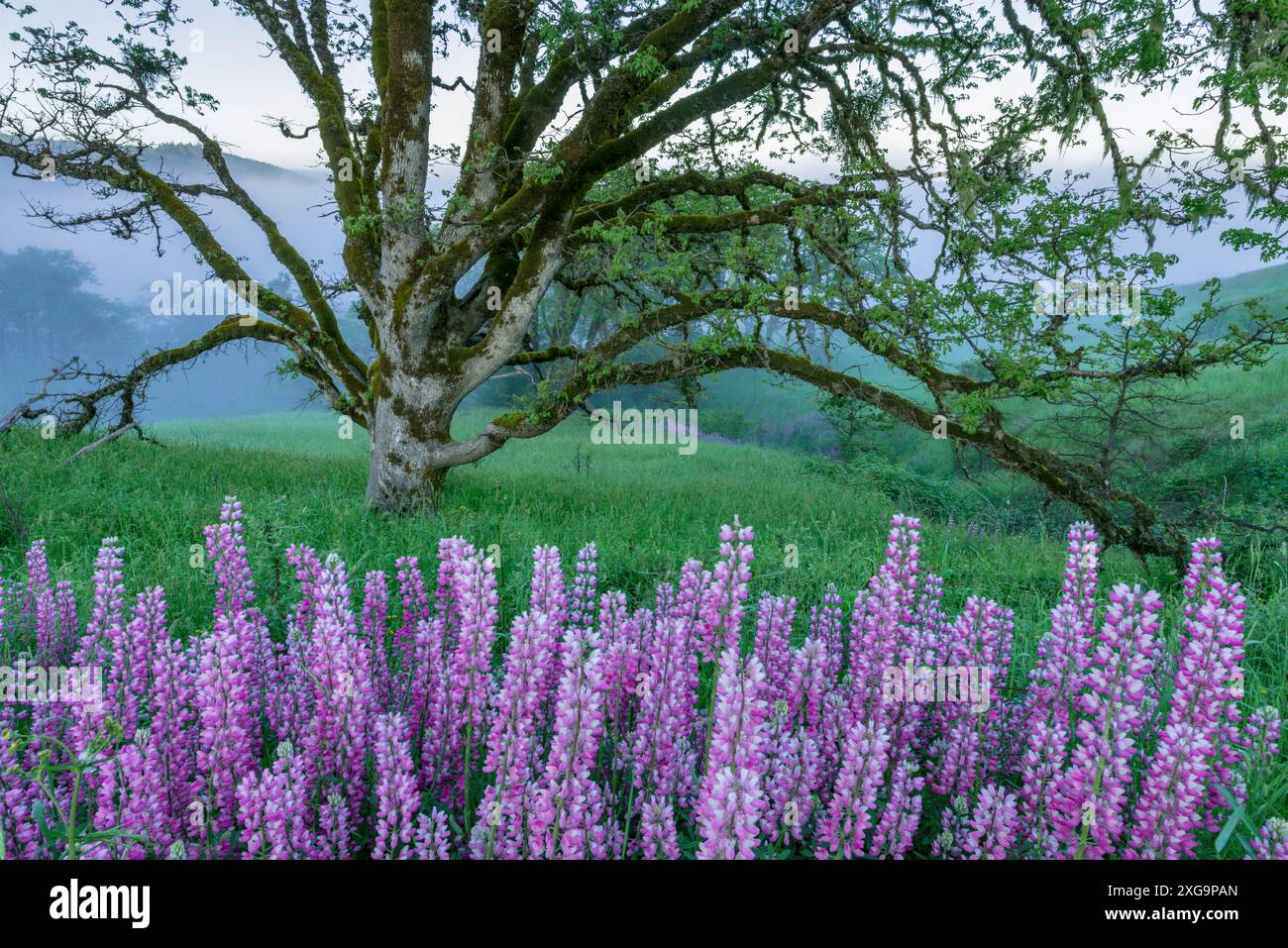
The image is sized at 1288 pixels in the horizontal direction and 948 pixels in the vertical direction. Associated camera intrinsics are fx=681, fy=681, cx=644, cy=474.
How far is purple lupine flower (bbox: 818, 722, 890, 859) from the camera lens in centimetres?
186

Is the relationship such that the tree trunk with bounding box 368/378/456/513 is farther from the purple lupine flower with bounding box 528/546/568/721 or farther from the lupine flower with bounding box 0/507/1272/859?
the purple lupine flower with bounding box 528/546/568/721

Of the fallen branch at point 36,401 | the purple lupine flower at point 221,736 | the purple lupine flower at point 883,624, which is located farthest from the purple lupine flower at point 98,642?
the fallen branch at point 36,401

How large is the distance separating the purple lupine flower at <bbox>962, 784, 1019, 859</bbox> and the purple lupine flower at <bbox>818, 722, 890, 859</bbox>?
0.35 m

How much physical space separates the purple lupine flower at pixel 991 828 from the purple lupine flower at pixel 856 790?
0.35 m

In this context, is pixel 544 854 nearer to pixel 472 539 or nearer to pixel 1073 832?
pixel 1073 832

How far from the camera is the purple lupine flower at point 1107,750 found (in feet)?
5.67

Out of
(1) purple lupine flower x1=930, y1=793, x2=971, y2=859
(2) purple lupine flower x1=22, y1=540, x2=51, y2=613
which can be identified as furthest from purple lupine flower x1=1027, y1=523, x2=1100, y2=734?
(2) purple lupine flower x1=22, y1=540, x2=51, y2=613

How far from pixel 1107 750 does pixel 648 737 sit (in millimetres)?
1244

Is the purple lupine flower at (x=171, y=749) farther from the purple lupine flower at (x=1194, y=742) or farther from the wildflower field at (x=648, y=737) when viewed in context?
the purple lupine flower at (x=1194, y=742)

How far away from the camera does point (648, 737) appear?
2160 millimetres

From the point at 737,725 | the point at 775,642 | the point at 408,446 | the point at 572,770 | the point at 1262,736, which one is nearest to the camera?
the point at 737,725

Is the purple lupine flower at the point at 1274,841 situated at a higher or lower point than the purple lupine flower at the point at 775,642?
lower

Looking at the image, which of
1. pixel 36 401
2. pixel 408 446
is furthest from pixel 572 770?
pixel 36 401

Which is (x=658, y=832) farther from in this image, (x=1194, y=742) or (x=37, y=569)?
(x=37, y=569)
